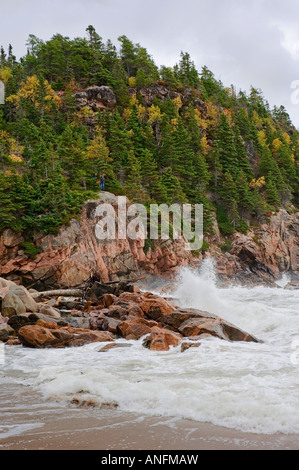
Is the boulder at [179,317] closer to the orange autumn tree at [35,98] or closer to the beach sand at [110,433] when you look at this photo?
the beach sand at [110,433]

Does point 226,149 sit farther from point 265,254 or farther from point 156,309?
point 156,309

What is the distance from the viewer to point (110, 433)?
506cm

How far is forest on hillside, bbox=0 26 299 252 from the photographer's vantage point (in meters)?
34.1

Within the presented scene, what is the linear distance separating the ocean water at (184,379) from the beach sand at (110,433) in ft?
0.98

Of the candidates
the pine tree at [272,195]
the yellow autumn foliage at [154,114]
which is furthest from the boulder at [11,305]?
the pine tree at [272,195]

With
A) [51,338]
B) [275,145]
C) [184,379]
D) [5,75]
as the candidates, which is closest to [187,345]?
[184,379]

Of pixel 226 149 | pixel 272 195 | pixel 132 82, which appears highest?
pixel 132 82

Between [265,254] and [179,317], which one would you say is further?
[265,254]

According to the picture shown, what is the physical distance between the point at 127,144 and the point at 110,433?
4602 cm

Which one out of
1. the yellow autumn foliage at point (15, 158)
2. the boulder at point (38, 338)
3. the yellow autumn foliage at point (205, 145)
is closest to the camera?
the boulder at point (38, 338)

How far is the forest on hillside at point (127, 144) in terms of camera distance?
34.1 metres

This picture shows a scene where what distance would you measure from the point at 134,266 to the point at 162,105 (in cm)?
3794

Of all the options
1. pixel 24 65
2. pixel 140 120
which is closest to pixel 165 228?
pixel 140 120
